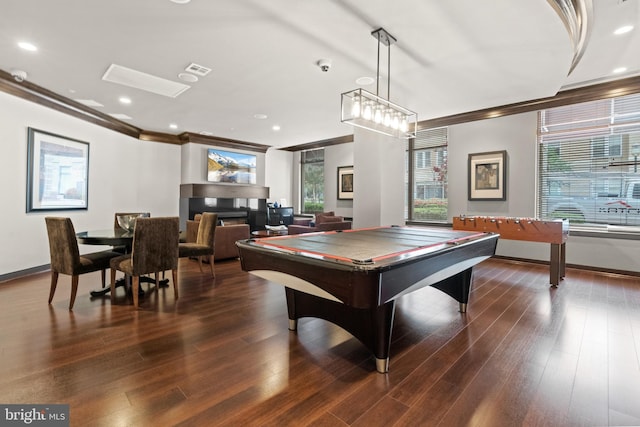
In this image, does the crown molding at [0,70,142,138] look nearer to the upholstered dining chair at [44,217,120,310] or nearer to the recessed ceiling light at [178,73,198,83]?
the recessed ceiling light at [178,73,198,83]

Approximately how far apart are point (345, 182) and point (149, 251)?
5.89m

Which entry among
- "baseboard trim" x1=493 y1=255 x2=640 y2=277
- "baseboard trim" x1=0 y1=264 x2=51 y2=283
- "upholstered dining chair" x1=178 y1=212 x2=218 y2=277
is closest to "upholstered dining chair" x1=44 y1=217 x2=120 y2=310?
"upholstered dining chair" x1=178 y1=212 x2=218 y2=277

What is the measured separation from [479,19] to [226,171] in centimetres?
667

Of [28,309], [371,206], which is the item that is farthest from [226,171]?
[28,309]

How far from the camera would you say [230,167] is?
8172 mm

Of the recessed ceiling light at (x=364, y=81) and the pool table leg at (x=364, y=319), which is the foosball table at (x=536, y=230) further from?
the pool table leg at (x=364, y=319)

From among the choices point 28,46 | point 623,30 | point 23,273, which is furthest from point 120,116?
point 623,30

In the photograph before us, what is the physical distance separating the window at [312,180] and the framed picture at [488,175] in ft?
14.3

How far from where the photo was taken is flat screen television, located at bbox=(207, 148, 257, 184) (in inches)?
307

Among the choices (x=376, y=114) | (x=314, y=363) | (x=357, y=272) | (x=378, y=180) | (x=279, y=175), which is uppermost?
(x=279, y=175)

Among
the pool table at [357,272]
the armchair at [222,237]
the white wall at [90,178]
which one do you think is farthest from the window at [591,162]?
the white wall at [90,178]

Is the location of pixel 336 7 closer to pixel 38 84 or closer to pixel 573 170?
pixel 38 84

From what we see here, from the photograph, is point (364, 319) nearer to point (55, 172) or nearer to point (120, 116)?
point (55, 172)

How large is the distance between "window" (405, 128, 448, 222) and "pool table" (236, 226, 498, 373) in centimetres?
380
